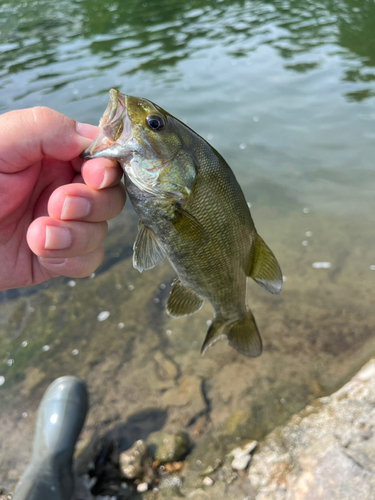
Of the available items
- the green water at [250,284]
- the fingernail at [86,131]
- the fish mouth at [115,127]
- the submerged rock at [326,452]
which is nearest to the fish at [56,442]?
the green water at [250,284]

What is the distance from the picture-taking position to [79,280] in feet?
18.1

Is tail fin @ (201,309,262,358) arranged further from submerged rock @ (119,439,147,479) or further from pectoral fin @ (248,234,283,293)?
submerged rock @ (119,439,147,479)

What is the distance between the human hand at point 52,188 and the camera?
6.74 feet

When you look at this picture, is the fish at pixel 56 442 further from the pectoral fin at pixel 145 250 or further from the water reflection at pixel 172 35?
the water reflection at pixel 172 35

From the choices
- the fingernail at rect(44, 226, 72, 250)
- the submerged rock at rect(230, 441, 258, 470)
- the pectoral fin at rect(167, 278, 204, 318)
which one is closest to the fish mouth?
the fingernail at rect(44, 226, 72, 250)

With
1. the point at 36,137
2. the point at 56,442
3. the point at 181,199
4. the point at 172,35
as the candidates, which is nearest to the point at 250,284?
the point at 56,442

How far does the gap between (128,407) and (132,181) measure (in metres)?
2.94

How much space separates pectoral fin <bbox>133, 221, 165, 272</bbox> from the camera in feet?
6.92

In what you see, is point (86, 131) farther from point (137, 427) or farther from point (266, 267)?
point (137, 427)

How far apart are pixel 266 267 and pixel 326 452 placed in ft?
5.08

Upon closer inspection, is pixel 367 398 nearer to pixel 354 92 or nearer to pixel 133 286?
pixel 133 286

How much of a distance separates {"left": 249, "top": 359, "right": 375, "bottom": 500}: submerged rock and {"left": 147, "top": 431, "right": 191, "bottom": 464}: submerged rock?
677 millimetres

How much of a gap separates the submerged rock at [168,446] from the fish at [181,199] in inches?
75.4

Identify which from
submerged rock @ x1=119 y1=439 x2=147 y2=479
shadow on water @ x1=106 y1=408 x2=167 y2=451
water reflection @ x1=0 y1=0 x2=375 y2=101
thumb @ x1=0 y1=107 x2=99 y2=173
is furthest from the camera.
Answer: water reflection @ x1=0 y1=0 x2=375 y2=101
